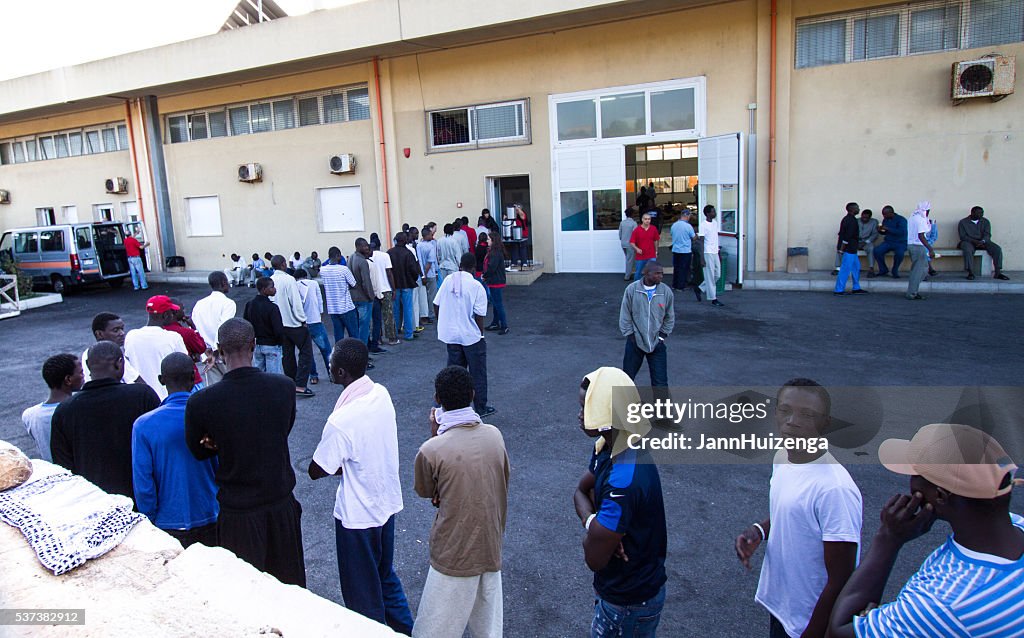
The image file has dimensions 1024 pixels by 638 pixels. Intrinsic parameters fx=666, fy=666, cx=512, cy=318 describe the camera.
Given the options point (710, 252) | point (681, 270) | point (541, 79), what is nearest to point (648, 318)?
point (710, 252)

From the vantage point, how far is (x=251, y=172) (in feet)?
66.2

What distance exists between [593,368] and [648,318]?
8.60ft

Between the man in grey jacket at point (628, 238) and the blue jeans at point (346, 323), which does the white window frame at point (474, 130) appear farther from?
the blue jeans at point (346, 323)

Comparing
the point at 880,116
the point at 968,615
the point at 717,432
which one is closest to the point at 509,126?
the point at 880,116

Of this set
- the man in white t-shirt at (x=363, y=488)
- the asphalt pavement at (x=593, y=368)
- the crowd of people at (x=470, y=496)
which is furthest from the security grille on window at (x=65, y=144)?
the man in white t-shirt at (x=363, y=488)

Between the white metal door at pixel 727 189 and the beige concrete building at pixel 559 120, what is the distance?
0.05 meters

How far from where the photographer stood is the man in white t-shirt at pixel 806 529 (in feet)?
8.18

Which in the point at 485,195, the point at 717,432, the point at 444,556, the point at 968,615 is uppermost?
the point at 485,195

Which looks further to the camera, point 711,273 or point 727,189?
point 727,189

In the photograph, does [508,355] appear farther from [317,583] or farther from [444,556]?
[444,556]

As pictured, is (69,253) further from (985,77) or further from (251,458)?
(985,77)

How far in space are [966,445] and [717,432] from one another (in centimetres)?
545

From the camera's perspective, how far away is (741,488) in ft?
18.0

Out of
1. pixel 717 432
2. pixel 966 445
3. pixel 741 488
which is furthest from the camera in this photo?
pixel 717 432
